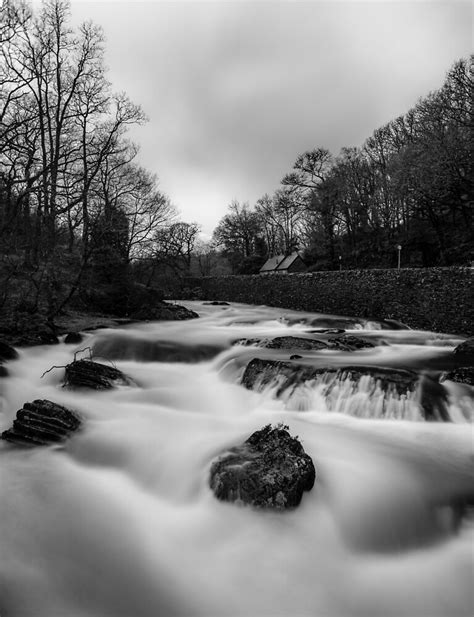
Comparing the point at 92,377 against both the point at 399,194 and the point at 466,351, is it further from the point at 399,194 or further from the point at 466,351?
the point at 399,194

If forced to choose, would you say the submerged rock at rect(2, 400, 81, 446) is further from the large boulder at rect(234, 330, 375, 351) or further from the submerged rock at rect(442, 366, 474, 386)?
the submerged rock at rect(442, 366, 474, 386)

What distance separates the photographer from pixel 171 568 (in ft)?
9.23


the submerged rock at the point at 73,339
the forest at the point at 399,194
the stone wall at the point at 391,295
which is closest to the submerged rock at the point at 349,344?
the stone wall at the point at 391,295

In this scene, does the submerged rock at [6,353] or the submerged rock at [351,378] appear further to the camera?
the submerged rock at [6,353]

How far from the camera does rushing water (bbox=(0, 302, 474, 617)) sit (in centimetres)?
254

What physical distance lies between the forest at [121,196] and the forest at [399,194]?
10 cm

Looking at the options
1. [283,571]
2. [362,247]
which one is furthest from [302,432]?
[362,247]

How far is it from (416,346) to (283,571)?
330 inches

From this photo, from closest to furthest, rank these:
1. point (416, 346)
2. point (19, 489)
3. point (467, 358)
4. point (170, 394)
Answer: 1. point (19, 489)
2. point (170, 394)
3. point (467, 358)
4. point (416, 346)

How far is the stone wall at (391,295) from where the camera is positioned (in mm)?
11445

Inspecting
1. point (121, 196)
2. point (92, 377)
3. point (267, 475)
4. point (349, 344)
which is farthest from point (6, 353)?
point (121, 196)

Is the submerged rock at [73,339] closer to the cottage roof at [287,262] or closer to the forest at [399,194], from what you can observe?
the forest at [399,194]

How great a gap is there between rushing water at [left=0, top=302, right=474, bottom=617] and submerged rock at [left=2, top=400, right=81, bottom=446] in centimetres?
17

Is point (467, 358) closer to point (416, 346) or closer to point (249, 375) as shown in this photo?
point (416, 346)
